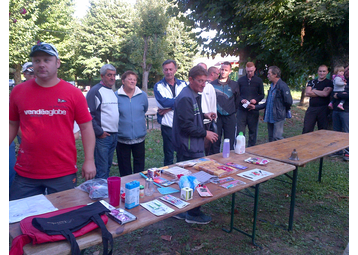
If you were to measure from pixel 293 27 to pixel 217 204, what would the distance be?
5628mm

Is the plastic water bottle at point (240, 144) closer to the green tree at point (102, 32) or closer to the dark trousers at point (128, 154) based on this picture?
the dark trousers at point (128, 154)

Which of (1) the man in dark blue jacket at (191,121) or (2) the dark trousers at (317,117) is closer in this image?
(1) the man in dark blue jacket at (191,121)

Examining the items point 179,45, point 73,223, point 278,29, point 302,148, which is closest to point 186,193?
point 73,223

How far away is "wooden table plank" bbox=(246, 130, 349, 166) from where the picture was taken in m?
3.34

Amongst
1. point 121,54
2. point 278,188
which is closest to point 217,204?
point 278,188

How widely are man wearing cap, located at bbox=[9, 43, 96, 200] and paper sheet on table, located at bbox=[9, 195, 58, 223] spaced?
0.31 metres

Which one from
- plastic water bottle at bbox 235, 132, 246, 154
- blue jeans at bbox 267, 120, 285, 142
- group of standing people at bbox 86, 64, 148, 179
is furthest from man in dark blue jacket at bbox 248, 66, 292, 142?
group of standing people at bbox 86, 64, 148, 179

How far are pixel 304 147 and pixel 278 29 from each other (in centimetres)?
425

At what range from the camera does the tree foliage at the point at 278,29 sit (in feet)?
20.7

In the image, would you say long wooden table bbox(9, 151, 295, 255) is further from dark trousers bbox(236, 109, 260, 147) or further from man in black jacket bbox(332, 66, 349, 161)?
man in black jacket bbox(332, 66, 349, 161)

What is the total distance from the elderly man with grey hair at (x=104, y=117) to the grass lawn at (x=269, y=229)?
1216 mm

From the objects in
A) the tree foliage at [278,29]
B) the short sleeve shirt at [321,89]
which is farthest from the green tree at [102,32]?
the short sleeve shirt at [321,89]

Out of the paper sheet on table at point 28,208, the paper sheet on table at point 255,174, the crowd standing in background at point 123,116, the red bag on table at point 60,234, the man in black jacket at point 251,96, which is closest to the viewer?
the red bag on table at point 60,234

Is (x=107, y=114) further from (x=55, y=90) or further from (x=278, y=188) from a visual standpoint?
(x=278, y=188)
